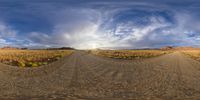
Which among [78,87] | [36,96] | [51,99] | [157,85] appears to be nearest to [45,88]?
[78,87]

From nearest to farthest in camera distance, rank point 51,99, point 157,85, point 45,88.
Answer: point 51,99 → point 45,88 → point 157,85

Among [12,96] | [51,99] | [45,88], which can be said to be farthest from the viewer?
[45,88]

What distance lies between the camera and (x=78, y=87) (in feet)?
52.8

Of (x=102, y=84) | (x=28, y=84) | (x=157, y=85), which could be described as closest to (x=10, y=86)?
(x=28, y=84)

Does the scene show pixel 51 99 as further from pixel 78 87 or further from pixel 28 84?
pixel 28 84

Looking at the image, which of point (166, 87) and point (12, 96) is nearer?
point (12, 96)

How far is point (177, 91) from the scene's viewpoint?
49.2ft

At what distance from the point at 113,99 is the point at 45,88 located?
4.14 m

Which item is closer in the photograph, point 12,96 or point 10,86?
point 12,96

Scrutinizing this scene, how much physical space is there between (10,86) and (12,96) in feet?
10.8

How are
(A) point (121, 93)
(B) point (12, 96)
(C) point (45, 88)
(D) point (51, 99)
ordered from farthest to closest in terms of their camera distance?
(C) point (45, 88) → (A) point (121, 93) → (B) point (12, 96) → (D) point (51, 99)

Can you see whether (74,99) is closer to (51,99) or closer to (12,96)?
(51,99)

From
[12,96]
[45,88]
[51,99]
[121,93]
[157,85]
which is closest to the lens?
[51,99]

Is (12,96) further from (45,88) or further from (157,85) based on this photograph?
(157,85)
